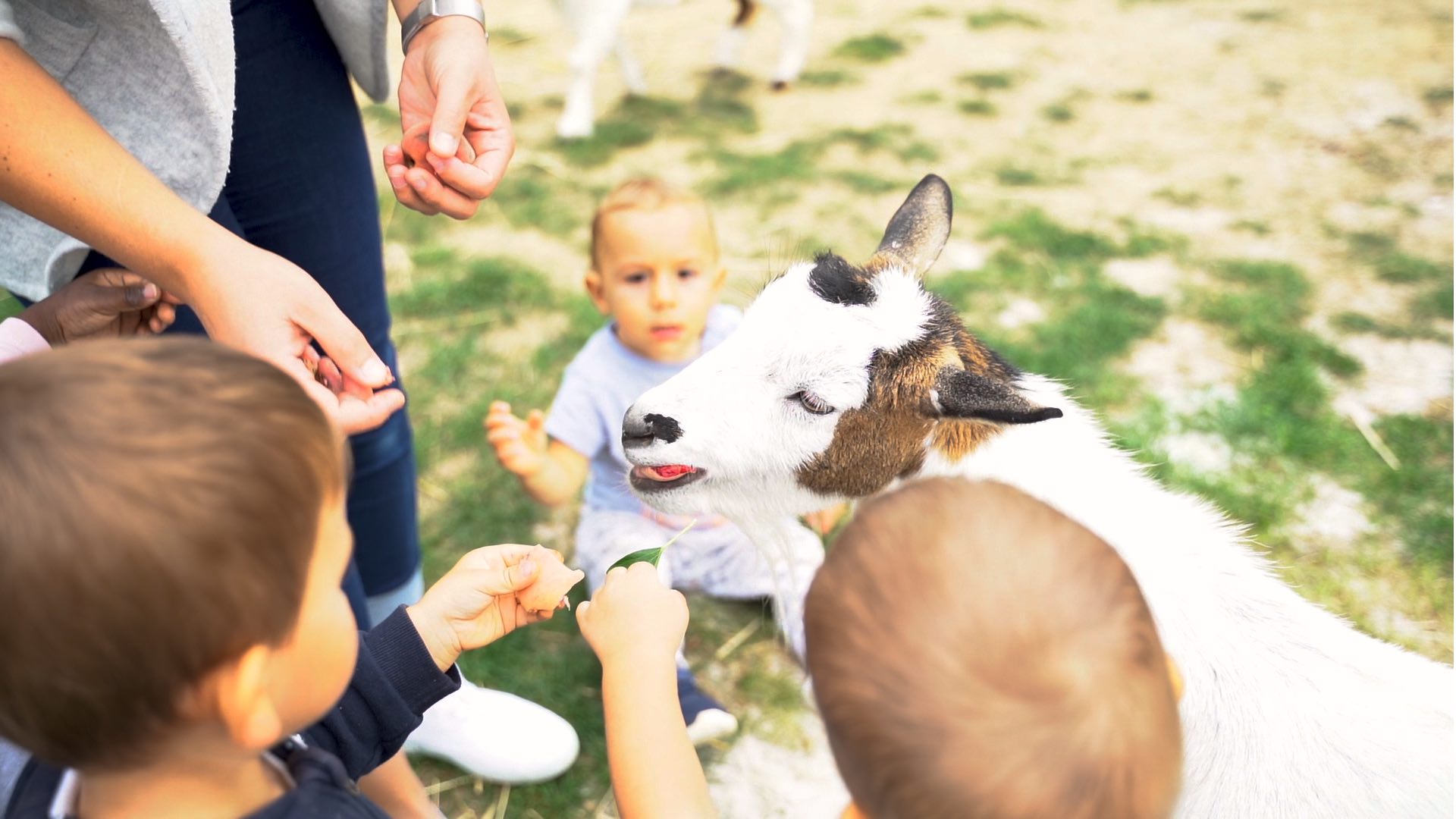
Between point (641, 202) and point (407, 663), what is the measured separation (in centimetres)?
171

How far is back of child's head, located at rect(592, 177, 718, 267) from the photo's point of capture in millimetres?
2893

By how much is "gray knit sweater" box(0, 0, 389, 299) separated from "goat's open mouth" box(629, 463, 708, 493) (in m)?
1.08

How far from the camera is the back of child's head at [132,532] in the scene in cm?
92

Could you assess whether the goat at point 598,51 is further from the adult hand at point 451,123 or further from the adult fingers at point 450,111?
the adult fingers at point 450,111

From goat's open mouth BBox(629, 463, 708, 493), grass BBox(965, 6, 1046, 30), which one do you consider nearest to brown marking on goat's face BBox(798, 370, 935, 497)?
goat's open mouth BBox(629, 463, 708, 493)

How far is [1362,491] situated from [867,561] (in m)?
3.05

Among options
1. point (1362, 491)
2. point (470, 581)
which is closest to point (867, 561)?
point (470, 581)

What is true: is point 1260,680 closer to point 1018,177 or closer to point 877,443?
point 877,443

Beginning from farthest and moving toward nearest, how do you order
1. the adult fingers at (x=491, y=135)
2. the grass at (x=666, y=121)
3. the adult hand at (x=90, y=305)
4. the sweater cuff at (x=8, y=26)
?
the grass at (x=666, y=121) → the adult fingers at (x=491, y=135) → the adult hand at (x=90, y=305) → the sweater cuff at (x=8, y=26)

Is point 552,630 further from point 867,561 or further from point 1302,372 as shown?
point 1302,372

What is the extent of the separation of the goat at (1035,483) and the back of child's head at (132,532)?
3.92ft

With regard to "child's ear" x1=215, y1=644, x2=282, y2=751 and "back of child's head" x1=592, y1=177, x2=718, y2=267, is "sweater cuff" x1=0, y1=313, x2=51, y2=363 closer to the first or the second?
"child's ear" x1=215, y1=644, x2=282, y2=751

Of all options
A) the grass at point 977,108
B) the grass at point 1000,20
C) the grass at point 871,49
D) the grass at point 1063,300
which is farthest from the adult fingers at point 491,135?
the grass at point 1000,20

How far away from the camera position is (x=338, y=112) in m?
2.23
